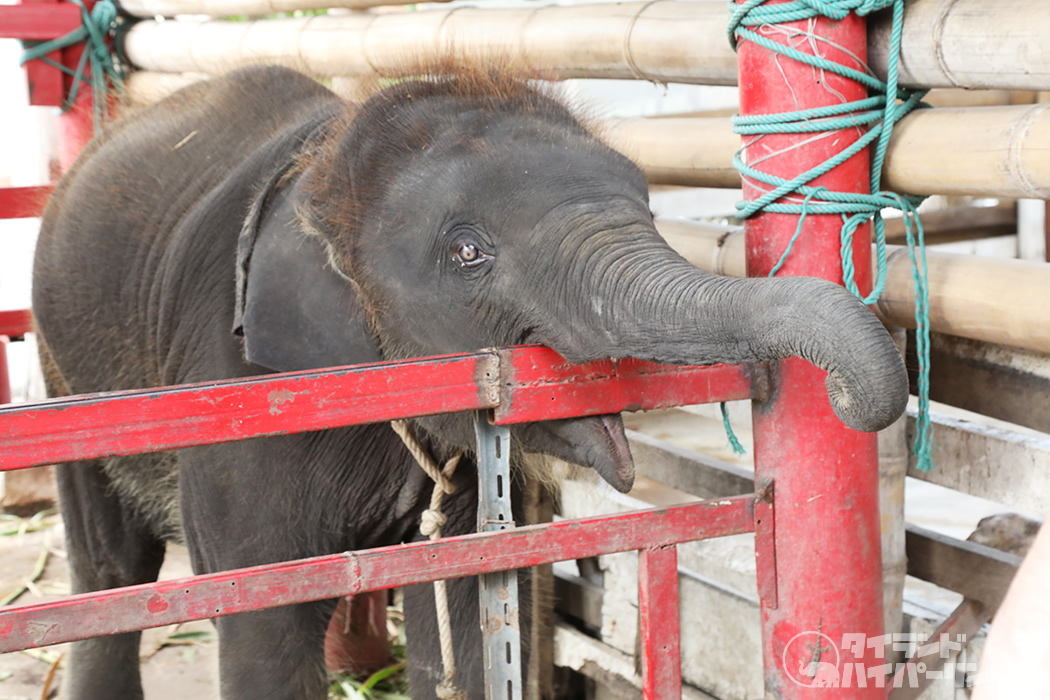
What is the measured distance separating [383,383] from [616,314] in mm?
368

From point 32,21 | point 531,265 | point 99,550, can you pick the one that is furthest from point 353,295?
point 32,21

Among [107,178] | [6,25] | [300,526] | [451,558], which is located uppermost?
[6,25]

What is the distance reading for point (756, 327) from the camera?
158 cm

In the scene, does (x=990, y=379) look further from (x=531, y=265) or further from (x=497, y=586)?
(x=497, y=586)

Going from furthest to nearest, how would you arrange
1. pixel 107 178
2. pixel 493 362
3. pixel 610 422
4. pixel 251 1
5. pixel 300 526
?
pixel 251 1
pixel 107 178
pixel 300 526
pixel 610 422
pixel 493 362

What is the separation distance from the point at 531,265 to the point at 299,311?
1.67 ft

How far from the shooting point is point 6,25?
4.49 m

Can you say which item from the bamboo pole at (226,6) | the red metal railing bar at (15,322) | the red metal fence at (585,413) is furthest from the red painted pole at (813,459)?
the red metal railing bar at (15,322)

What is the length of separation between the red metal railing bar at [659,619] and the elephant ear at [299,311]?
0.66m

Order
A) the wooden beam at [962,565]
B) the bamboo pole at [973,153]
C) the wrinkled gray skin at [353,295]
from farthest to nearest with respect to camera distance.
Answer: the wooden beam at [962,565], the bamboo pole at [973,153], the wrinkled gray skin at [353,295]

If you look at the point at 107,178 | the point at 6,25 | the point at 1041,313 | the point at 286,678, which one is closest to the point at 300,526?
the point at 286,678

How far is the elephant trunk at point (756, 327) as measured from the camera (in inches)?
58.1

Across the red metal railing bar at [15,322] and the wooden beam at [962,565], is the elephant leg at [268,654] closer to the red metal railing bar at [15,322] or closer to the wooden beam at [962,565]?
the wooden beam at [962,565]

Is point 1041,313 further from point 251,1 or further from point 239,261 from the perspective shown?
point 251,1
